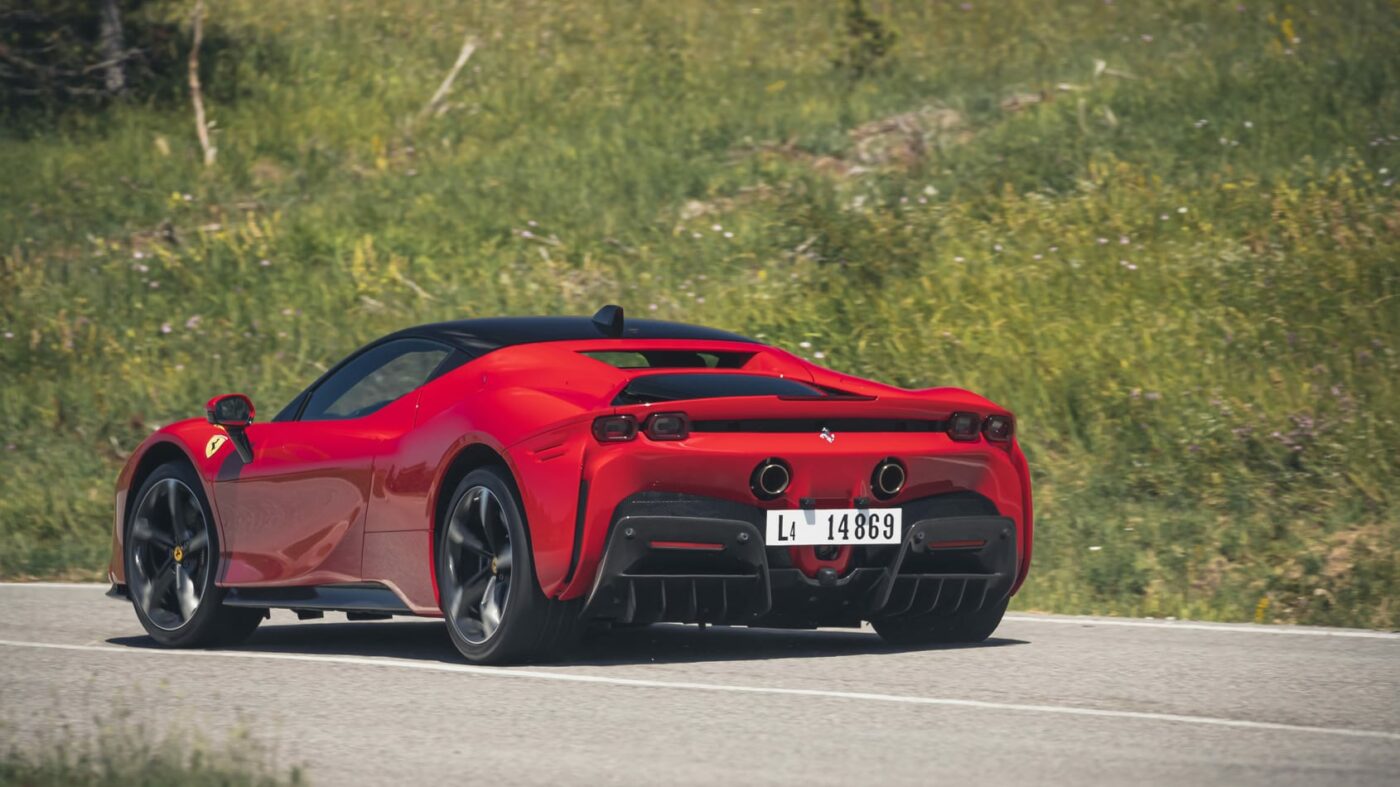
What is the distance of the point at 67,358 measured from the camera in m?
17.8

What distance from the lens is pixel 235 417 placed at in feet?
26.5

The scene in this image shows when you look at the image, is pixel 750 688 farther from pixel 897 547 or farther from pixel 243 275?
pixel 243 275

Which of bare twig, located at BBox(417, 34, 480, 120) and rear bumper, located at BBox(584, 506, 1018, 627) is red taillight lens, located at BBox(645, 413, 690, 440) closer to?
rear bumper, located at BBox(584, 506, 1018, 627)

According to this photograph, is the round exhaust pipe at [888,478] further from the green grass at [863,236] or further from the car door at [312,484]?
the green grass at [863,236]

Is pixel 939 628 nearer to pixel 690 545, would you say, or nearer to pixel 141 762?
pixel 690 545

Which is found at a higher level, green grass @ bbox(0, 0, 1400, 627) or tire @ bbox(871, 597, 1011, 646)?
green grass @ bbox(0, 0, 1400, 627)

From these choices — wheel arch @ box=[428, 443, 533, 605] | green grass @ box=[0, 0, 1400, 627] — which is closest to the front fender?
wheel arch @ box=[428, 443, 533, 605]

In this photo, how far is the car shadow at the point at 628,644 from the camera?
755cm

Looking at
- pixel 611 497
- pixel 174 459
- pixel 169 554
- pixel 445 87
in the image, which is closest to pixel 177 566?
pixel 169 554

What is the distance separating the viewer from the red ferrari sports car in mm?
6637

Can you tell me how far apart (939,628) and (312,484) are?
102 inches

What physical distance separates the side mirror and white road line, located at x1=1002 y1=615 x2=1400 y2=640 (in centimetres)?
361

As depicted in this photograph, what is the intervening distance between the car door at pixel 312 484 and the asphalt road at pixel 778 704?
1.26ft

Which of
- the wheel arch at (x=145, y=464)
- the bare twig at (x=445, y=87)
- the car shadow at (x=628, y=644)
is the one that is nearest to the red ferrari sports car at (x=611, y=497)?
the car shadow at (x=628, y=644)
